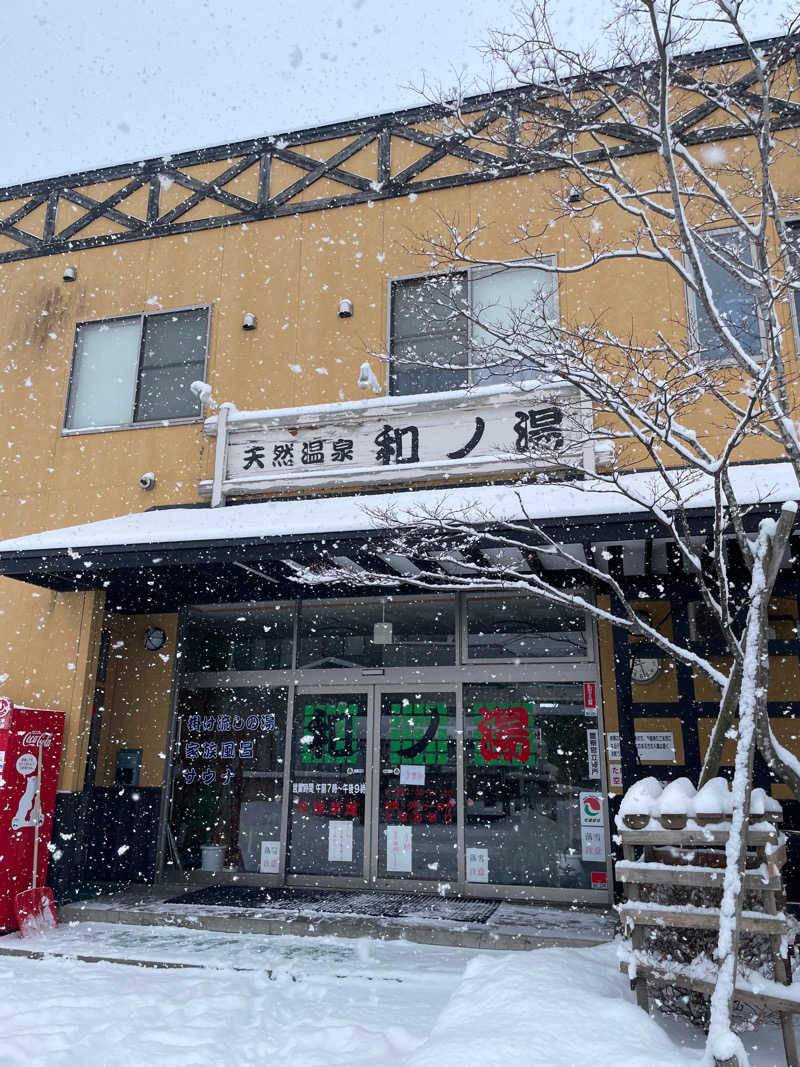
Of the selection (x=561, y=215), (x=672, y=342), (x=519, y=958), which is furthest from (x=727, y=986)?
(x=561, y=215)

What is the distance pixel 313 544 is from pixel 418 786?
9.54 ft

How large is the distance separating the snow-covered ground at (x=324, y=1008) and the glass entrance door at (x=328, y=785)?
1.51 metres

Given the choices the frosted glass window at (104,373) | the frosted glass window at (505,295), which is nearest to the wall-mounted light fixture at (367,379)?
the frosted glass window at (505,295)

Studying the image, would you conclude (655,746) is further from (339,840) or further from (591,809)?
(339,840)

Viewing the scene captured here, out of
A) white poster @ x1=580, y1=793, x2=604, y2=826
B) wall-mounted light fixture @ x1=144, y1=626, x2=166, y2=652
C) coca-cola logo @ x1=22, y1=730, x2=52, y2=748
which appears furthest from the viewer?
wall-mounted light fixture @ x1=144, y1=626, x2=166, y2=652

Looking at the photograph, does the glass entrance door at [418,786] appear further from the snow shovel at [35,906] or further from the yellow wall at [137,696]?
the snow shovel at [35,906]

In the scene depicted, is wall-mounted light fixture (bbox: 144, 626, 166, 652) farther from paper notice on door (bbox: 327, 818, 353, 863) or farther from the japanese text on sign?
the japanese text on sign

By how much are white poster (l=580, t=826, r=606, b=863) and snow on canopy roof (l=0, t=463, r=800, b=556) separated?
125 inches

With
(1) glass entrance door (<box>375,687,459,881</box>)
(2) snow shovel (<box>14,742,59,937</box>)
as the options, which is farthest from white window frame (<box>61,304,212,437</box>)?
(2) snow shovel (<box>14,742,59,937</box>)

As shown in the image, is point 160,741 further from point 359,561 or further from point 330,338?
point 330,338

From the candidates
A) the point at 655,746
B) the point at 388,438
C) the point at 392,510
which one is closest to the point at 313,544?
the point at 392,510

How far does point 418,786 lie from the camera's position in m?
7.96

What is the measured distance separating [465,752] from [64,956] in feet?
12.7

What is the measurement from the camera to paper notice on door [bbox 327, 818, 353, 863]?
26.3 ft
